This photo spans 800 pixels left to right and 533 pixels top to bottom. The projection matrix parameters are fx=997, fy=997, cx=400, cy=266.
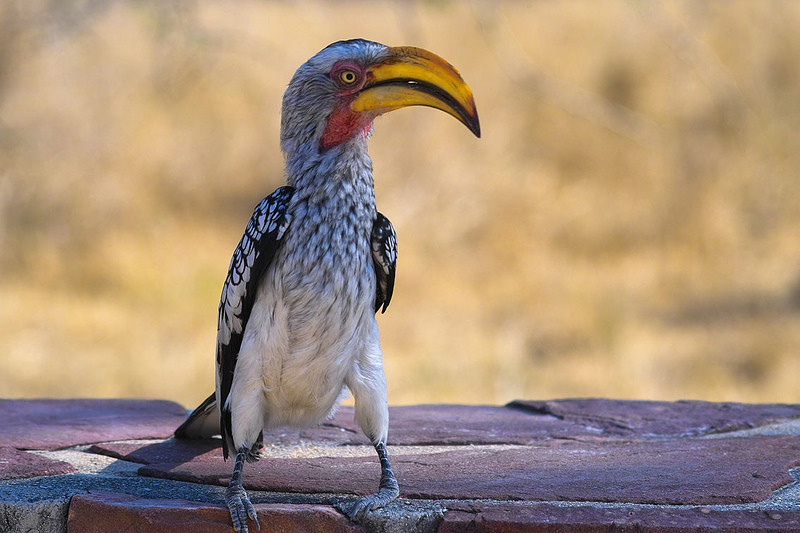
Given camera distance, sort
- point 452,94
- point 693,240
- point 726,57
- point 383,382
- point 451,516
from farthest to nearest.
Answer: point 726,57 < point 693,240 < point 383,382 < point 452,94 < point 451,516

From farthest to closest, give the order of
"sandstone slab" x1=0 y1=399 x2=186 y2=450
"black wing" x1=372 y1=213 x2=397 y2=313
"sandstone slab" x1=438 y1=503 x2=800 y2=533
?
"sandstone slab" x1=0 y1=399 x2=186 y2=450 → "black wing" x1=372 y1=213 x2=397 y2=313 → "sandstone slab" x1=438 y1=503 x2=800 y2=533

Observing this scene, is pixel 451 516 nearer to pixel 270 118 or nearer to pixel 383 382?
pixel 383 382

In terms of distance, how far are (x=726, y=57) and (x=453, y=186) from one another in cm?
369

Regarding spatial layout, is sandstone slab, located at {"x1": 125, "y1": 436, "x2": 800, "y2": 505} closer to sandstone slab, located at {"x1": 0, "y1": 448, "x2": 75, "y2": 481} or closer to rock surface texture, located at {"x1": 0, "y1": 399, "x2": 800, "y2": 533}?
rock surface texture, located at {"x1": 0, "y1": 399, "x2": 800, "y2": 533}

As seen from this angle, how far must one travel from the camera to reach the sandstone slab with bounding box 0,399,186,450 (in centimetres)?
295

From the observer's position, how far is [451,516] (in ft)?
7.19

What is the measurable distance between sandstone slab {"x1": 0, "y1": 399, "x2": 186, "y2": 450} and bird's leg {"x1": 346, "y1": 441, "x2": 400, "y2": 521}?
92cm

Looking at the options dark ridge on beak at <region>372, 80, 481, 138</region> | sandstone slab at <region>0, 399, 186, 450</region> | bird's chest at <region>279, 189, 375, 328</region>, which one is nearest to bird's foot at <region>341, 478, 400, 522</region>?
bird's chest at <region>279, 189, 375, 328</region>

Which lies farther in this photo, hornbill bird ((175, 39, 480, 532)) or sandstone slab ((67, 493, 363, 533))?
hornbill bird ((175, 39, 480, 532))

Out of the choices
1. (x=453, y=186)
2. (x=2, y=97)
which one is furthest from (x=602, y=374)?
(x=2, y=97)

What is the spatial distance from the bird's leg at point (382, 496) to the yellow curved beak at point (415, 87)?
2.82 ft

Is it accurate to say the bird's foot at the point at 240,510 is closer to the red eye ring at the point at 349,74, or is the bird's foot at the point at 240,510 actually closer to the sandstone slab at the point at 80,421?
the sandstone slab at the point at 80,421

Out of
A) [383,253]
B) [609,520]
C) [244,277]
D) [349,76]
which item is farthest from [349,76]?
[609,520]

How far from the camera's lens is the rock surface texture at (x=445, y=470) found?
2.21 m
